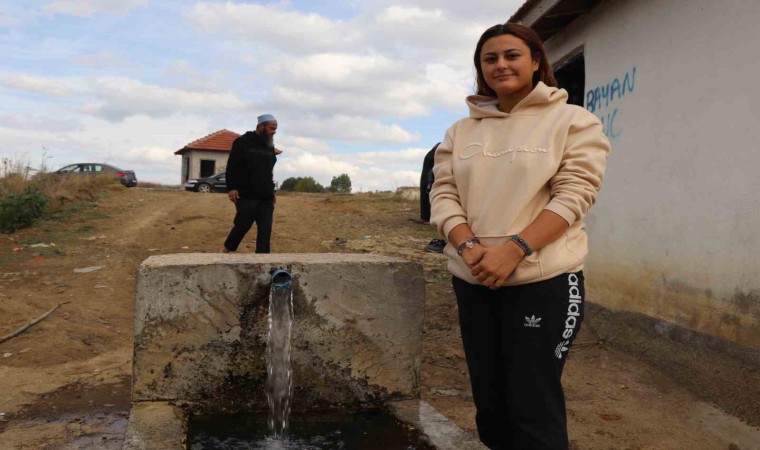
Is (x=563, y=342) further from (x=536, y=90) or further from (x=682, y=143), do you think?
(x=682, y=143)

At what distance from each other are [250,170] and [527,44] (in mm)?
4305

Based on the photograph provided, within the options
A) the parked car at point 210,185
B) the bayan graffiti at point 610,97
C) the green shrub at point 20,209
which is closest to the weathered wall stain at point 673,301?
the bayan graffiti at point 610,97

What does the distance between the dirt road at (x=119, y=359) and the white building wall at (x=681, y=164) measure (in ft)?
1.92

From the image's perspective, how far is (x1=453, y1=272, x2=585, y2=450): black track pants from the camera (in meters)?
1.77

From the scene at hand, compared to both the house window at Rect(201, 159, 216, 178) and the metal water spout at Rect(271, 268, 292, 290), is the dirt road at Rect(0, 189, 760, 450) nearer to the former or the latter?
the metal water spout at Rect(271, 268, 292, 290)

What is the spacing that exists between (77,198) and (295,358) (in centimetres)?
1050

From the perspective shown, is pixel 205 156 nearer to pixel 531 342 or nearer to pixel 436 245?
pixel 436 245

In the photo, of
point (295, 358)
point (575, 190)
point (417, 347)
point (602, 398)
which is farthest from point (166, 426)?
point (602, 398)

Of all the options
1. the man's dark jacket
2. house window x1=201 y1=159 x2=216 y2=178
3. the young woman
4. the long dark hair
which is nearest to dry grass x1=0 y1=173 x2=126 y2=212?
the man's dark jacket

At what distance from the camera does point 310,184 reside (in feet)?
126

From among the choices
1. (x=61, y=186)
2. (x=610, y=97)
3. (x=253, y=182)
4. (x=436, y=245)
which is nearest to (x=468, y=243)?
(x=610, y=97)

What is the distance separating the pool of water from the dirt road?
541 mm

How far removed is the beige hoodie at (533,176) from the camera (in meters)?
1.78

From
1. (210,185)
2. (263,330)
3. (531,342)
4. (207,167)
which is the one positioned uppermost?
(207,167)
